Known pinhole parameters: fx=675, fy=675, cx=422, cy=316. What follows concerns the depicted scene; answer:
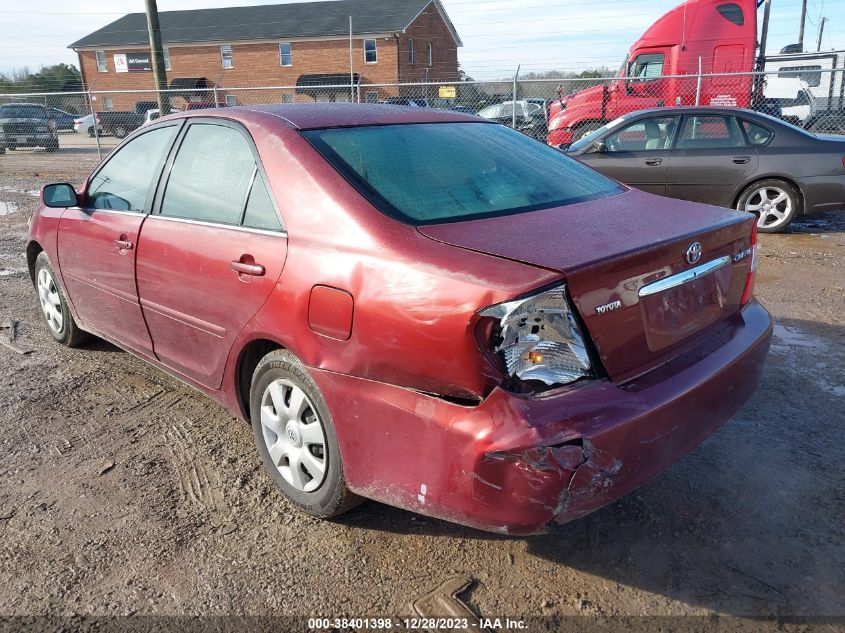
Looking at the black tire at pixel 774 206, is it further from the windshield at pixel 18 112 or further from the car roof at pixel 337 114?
the windshield at pixel 18 112

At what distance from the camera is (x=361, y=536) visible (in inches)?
105

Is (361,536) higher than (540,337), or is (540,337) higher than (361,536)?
(540,337)

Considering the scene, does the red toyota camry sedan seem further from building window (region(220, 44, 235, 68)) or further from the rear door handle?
building window (region(220, 44, 235, 68))

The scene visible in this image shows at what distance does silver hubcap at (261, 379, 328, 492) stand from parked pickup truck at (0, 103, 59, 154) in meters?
23.2

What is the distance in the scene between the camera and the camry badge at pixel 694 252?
7.88 ft

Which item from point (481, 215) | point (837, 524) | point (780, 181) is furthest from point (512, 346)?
point (780, 181)

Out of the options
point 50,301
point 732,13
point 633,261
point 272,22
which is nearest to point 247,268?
point 633,261

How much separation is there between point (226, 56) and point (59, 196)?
138 ft

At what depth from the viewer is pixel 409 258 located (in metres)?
2.19

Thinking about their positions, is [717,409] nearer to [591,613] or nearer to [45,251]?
[591,613]

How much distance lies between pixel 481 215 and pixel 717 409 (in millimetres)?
1136

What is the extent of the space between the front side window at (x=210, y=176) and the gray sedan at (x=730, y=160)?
6.31 m

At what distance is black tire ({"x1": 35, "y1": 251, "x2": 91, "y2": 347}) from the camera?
4547mm

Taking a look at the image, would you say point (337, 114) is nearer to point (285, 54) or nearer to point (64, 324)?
point (64, 324)
